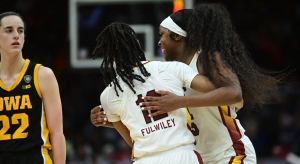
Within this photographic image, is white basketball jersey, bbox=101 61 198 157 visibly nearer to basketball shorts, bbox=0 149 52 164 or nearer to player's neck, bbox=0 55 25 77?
basketball shorts, bbox=0 149 52 164

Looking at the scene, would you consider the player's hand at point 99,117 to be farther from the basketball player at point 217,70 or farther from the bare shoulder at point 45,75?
the basketball player at point 217,70

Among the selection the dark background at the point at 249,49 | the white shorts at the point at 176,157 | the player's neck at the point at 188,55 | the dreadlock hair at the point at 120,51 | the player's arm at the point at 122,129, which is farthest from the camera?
the dark background at the point at 249,49

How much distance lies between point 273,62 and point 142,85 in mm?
8696

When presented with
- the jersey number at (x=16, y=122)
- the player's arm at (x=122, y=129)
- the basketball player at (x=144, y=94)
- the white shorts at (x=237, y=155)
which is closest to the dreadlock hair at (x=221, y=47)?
the basketball player at (x=144, y=94)

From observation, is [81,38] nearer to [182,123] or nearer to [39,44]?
[39,44]

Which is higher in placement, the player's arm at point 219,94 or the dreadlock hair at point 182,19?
the dreadlock hair at point 182,19

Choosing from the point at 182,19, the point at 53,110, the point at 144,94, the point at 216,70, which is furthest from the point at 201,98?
the point at 53,110

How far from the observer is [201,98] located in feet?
10.5

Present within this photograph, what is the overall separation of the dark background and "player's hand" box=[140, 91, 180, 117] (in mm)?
7010

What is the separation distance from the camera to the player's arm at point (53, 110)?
3525mm

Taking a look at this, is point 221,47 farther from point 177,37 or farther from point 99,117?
point 99,117

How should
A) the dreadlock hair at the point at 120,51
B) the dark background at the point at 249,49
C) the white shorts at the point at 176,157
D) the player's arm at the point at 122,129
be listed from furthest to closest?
1. the dark background at the point at 249,49
2. the player's arm at the point at 122,129
3. the dreadlock hair at the point at 120,51
4. the white shorts at the point at 176,157

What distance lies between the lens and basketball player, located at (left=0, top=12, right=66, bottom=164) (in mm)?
3438

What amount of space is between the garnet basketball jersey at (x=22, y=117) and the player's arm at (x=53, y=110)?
0.04 metres
